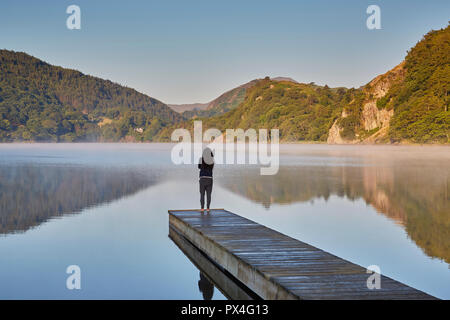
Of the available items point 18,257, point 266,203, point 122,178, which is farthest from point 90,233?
point 122,178

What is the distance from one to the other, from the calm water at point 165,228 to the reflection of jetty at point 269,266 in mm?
513

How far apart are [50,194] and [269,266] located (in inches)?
720

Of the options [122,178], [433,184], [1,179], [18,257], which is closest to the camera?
[18,257]

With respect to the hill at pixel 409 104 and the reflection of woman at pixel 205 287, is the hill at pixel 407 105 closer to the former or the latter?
the hill at pixel 409 104

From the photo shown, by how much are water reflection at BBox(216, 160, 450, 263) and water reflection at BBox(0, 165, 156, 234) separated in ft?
20.7

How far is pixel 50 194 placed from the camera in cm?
2364

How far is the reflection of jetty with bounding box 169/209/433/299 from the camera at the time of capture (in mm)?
6504

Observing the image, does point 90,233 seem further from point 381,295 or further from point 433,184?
point 433,184

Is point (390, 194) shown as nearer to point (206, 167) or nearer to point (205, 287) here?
point (206, 167)

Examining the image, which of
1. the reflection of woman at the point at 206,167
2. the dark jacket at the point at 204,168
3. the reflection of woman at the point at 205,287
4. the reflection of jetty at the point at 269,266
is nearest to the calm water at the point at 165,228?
the reflection of woman at the point at 205,287

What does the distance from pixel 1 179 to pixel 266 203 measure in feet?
60.5

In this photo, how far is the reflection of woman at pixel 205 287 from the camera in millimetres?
8452

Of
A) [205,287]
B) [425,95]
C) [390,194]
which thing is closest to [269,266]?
[205,287]
